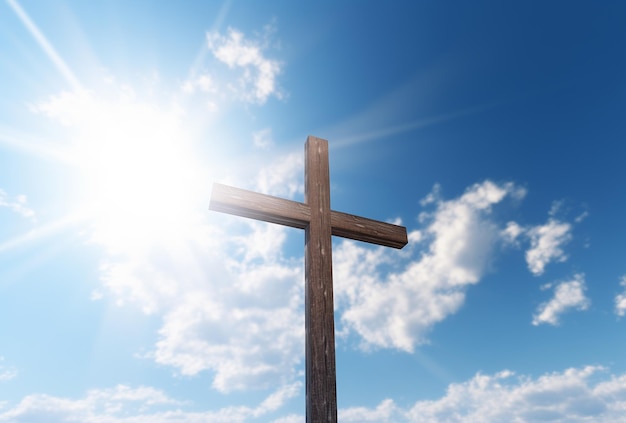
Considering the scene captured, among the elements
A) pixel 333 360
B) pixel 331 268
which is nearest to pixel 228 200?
pixel 331 268

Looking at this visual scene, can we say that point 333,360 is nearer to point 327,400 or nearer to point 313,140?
point 327,400

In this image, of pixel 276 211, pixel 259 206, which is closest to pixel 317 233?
pixel 276 211

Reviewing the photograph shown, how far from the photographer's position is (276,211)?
4473 mm

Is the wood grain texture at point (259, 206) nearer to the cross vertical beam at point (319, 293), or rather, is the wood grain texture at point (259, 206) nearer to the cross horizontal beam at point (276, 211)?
the cross horizontal beam at point (276, 211)

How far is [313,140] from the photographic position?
4.95 meters

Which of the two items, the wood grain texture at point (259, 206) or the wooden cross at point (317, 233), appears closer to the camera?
the wooden cross at point (317, 233)

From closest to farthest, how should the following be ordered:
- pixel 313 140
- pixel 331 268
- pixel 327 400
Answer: pixel 327 400, pixel 331 268, pixel 313 140

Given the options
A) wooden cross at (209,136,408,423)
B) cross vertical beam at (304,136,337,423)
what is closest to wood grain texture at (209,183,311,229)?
wooden cross at (209,136,408,423)

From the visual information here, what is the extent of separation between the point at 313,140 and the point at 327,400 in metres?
2.48

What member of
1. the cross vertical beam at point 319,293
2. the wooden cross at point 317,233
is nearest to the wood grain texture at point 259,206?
the wooden cross at point 317,233

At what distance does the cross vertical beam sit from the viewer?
3822mm

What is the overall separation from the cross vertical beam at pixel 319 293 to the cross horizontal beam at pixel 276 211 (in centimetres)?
12

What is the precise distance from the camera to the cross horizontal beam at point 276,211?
434 cm

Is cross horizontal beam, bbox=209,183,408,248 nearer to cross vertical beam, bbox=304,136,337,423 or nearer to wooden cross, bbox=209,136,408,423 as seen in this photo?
wooden cross, bbox=209,136,408,423
